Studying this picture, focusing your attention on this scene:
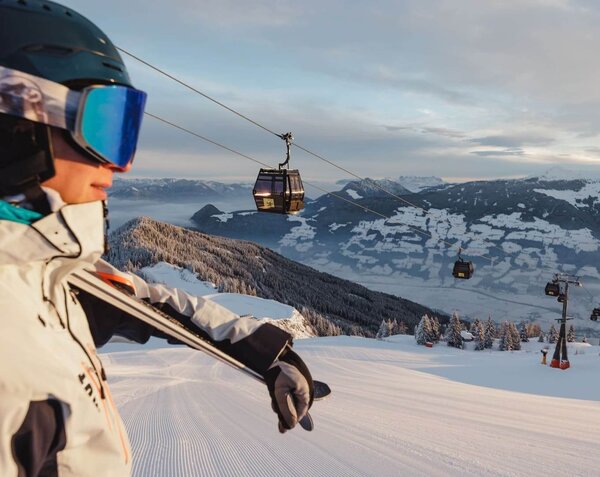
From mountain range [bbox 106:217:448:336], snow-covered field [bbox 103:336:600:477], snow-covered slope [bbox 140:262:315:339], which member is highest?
snow-covered field [bbox 103:336:600:477]

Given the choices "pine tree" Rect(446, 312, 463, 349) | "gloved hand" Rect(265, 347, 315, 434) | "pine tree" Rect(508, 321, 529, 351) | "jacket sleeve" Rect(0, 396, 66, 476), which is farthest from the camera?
"pine tree" Rect(446, 312, 463, 349)

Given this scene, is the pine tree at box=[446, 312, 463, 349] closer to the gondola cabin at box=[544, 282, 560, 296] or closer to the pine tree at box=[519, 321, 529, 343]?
the pine tree at box=[519, 321, 529, 343]

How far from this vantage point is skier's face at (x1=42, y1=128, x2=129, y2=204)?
133 cm

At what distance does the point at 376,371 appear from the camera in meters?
13.1

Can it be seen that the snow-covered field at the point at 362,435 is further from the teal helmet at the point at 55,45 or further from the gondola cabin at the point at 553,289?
the gondola cabin at the point at 553,289

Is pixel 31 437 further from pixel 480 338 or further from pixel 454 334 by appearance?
pixel 480 338

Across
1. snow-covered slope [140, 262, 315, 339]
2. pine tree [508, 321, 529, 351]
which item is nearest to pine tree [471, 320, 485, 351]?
pine tree [508, 321, 529, 351]

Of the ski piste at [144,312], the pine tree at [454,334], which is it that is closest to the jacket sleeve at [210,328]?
the ski piste at [144,312]

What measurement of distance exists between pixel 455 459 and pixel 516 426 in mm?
1908

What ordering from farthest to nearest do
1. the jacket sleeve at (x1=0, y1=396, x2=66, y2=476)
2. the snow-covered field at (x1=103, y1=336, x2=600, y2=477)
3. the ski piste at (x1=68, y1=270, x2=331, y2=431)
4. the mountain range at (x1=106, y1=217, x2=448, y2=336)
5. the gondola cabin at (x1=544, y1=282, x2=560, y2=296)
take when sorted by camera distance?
the mountain range at (x1=106, y1=217, x2=448, y2=336)
the gondola cabin at (x1=544, y1=282, x2=560, y2=296)
the snow-covered field at (x1=103, y1=336, x2=600, y2=477)
the ski piste at (x1=68, y1=270, x2=331, y2=431)
the jacket sleeve at (x1=0, y1=396, x2=66, y2=476)

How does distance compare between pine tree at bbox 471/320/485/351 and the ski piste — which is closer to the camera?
the ski piste

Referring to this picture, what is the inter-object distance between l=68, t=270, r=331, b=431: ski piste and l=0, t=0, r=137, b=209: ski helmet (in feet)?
1.51

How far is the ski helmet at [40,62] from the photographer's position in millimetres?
1269

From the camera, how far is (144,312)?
1.74 meters
